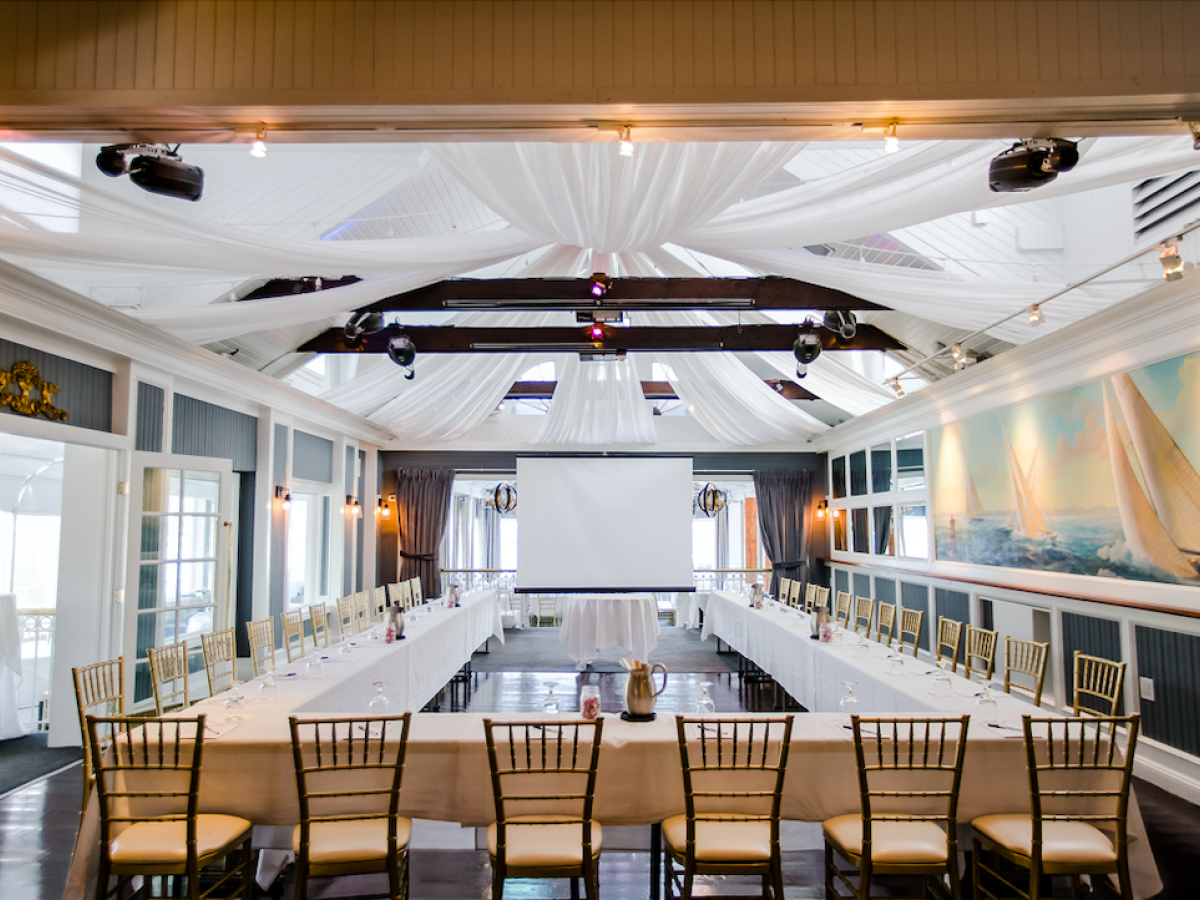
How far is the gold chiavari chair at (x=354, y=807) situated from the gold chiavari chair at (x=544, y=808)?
356 millimetres

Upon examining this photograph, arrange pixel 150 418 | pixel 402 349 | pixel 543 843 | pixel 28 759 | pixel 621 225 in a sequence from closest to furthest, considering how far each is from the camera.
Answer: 1. pixel 543 843
2. pixel 621 225
3. pixel 28 759
4. pixel 150 418
5. pixel 402 349

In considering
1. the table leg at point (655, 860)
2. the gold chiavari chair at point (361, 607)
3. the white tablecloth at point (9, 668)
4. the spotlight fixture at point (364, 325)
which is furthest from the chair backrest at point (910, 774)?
the white tablecloth at point (9, 668)

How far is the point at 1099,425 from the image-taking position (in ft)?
17.8

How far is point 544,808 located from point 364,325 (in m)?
4.66

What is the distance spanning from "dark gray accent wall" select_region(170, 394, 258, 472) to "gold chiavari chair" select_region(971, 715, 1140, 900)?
6159 mm

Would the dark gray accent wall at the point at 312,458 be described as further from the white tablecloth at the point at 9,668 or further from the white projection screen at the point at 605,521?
the white tablecloth at the point at 9,668

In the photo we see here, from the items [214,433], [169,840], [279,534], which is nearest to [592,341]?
[214,433]

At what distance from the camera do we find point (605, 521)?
10.3 metres

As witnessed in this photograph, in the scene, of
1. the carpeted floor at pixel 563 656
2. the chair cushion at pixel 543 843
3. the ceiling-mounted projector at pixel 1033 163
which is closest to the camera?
the ceiling-mounted projector at pixel 1033 163

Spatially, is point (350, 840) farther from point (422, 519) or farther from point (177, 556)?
point (422, 519)

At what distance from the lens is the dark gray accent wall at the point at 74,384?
4609 mm

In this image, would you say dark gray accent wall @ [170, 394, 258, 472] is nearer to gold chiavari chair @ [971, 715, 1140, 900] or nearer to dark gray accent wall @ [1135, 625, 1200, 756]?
gold chiavari chair @ [971, 715, 1140, 900]

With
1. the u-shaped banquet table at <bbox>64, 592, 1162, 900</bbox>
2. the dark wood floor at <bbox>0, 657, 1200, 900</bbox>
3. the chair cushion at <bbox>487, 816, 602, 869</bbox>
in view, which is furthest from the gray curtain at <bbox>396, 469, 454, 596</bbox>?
the chair cushion at <bbox>487, 816, 602, 869</bbox>

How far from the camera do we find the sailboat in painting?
4.59 m
